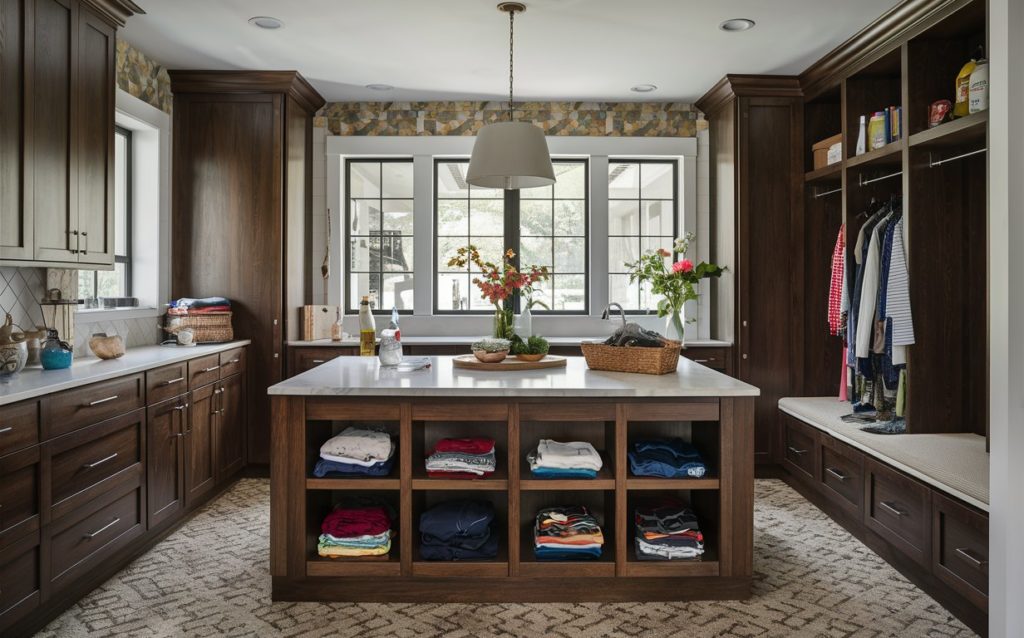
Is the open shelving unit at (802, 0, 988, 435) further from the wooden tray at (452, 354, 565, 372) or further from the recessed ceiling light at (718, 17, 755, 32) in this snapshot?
the wooden tray at (452, 354, 565, 372)

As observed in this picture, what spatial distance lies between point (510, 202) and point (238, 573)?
3.52 metres

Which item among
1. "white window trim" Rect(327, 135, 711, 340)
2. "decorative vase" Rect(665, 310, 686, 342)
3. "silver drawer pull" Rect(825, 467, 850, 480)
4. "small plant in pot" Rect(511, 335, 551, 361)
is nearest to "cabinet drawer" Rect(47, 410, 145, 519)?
"small plant in pot" Rect(511, 335, 551, 361)

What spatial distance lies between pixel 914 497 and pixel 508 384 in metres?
1.79

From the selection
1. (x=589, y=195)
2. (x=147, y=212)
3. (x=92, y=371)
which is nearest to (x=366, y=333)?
(x=92, y=371)

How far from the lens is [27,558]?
2.57 meters

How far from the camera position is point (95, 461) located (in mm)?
3004

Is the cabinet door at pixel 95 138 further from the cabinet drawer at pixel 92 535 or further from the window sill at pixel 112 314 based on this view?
the cabinet drawer at pixel 92 535

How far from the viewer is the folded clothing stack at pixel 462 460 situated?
2834 millimetres

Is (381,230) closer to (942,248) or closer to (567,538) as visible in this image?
(567,538)

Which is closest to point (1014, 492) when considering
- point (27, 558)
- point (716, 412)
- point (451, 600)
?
point (716, 412)

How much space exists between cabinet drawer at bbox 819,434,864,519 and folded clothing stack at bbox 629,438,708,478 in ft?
3.90

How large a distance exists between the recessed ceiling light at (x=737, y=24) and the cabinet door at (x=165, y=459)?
3.60m

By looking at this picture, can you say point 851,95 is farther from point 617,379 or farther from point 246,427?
point 246,427

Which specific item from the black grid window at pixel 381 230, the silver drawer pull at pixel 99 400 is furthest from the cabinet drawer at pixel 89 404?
the black grid window at pixel 381 230
